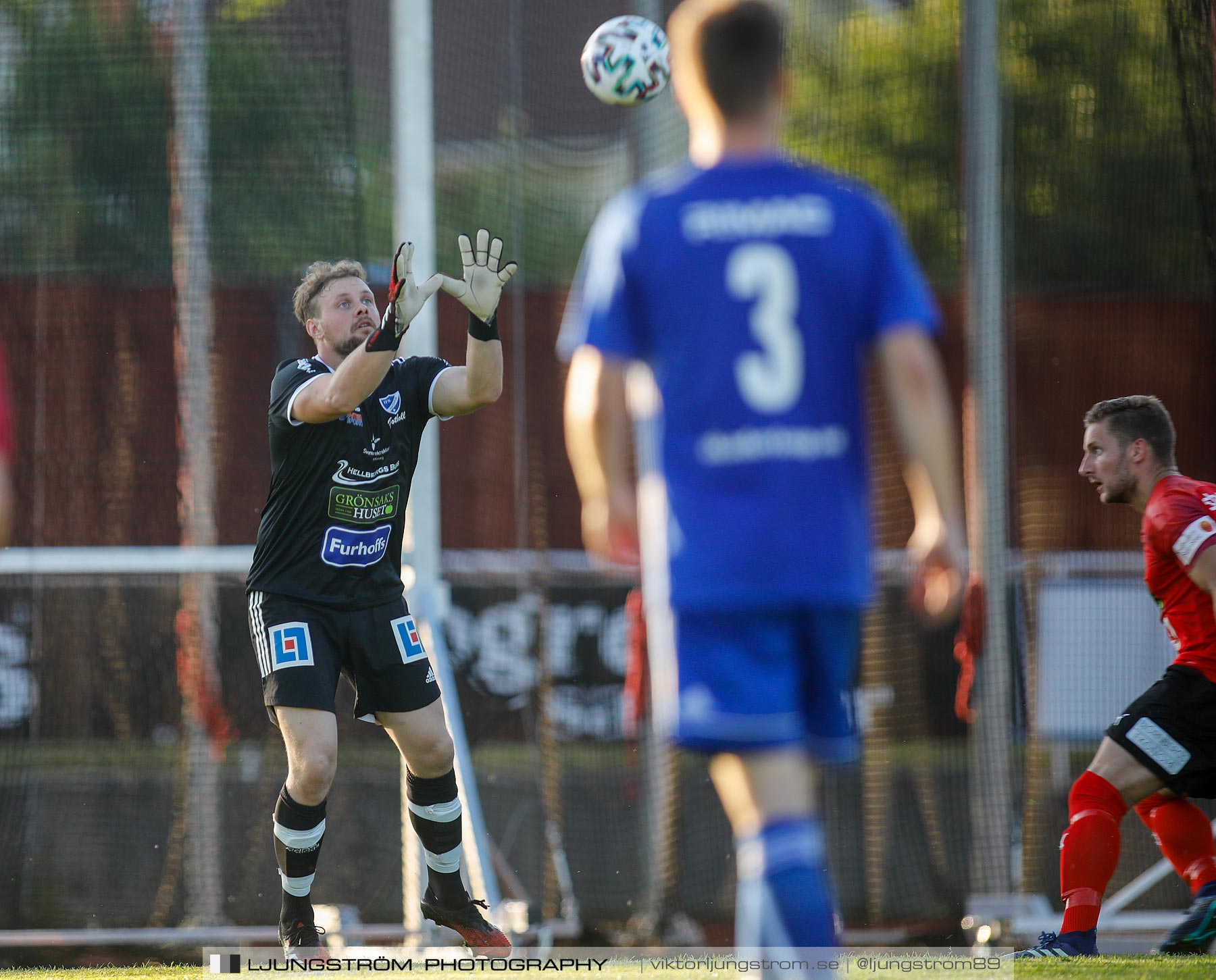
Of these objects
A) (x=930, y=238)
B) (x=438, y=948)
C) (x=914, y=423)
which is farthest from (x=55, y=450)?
(x=914, y=423)

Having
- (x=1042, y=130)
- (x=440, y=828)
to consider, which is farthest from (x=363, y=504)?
(x=1042, y=130)

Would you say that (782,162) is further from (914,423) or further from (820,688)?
(820,688)

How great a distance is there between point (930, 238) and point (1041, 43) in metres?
1.15

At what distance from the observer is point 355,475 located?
4.75 metres

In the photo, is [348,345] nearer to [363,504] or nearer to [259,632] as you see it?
[363,504]

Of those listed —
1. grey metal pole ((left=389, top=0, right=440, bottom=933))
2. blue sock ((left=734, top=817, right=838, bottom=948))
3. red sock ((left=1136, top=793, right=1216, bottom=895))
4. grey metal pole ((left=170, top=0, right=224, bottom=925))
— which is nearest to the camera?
blue sock ((left=734, top=817, right=838, bottom=948))

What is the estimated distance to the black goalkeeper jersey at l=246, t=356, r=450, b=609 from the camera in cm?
470

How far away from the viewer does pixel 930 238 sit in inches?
297

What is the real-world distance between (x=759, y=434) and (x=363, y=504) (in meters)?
2.42

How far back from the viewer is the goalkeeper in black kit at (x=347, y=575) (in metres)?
4.62

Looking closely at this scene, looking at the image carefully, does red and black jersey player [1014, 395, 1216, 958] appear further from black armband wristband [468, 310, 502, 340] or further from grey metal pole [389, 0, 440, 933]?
grey metal pole [389, 0, 440, 933]

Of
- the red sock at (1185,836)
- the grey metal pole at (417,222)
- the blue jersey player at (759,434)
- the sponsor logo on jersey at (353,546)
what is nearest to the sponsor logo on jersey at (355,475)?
the sponsor logo on jersey at (353,546)

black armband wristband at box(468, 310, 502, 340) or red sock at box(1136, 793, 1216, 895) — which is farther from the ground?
black armband wristband at box(468, 310, 502, 340)

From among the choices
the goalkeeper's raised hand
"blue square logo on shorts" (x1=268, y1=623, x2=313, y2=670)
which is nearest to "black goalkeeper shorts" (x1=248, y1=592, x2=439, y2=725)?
"blue square logo on shorts" (x1=268, y1=623, x2=313, y2=670)
